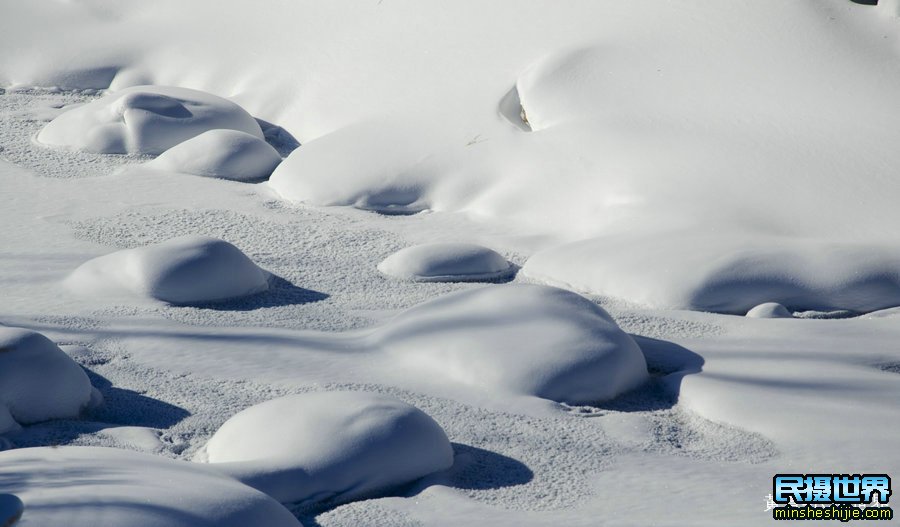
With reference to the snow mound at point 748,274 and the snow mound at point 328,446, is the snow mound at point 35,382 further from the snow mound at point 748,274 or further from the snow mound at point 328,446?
the snow mound at point 748,274

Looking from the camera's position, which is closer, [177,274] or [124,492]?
[124,492]

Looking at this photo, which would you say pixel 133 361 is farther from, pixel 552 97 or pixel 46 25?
pixel 46 25

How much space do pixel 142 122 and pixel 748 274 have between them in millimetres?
2366

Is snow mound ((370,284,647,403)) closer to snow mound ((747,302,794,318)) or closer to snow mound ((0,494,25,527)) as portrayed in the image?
snow mound ((747,302,794,318))

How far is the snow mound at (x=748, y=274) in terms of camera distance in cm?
→ 260

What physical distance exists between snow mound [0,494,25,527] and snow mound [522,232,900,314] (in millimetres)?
1706

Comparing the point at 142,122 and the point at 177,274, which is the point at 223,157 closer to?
the point at 142,122

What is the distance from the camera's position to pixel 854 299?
8.52 ft

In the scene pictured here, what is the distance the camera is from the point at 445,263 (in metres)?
2.84

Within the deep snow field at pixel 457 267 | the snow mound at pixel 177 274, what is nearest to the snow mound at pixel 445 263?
the deep snow field at pixel 457 267

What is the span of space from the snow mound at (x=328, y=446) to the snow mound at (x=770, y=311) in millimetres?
1027

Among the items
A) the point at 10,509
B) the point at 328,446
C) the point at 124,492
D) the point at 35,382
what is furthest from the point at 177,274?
the point at 10,509

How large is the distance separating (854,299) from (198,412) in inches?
62.5

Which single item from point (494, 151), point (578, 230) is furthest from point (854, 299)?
point (494, 151)
